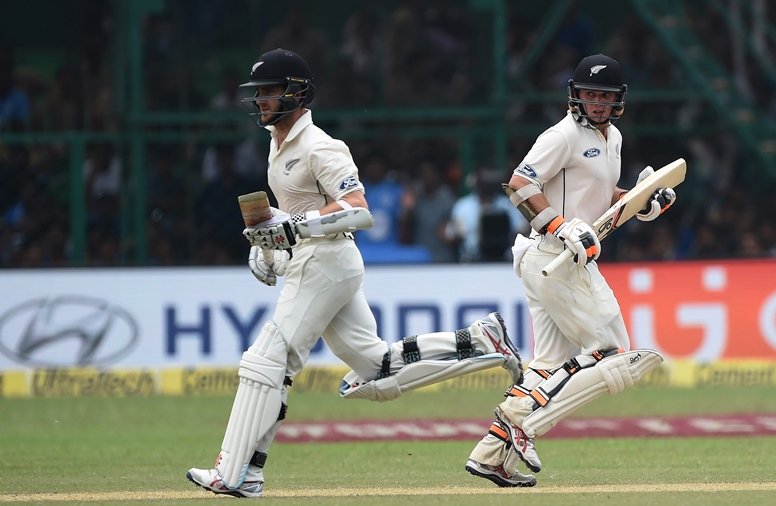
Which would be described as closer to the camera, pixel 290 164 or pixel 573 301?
pixel 290 164

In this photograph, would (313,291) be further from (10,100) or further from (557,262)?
(10,100)

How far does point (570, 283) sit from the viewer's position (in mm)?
7148

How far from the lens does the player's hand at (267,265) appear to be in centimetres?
715

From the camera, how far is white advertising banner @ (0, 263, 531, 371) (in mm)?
12703

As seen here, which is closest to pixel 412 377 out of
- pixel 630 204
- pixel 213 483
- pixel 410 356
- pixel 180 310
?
pixel 410 356

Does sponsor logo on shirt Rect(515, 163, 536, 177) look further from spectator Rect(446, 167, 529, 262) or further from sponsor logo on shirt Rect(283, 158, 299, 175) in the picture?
spectator Rect(446, 167, 529, 262)

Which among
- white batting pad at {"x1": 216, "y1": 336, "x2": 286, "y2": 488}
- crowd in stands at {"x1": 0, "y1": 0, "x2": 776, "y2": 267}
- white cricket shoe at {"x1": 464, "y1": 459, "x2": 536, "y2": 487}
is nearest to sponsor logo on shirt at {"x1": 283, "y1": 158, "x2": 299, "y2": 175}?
white batting pad at {"x1": 216, "y1": 336, "x2": 286, "y2": 488}

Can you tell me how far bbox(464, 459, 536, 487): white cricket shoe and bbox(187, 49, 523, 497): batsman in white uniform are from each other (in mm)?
433

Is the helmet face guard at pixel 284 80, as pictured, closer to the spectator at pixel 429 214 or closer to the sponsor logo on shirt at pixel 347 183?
the sponsor logo on shirt at pixel 347 183

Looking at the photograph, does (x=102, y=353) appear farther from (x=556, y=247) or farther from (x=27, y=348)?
(x=556, y=247)

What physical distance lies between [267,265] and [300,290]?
0.36 meters

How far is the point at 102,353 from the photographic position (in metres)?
12.7

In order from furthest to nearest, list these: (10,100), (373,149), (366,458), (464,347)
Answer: (10,100) → (373,149) → (366,458) → (464,347)

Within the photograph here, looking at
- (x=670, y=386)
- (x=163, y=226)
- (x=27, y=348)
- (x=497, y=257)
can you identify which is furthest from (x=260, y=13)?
(x=670, y=386)
